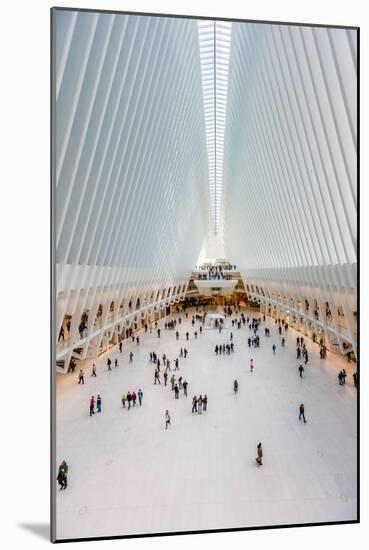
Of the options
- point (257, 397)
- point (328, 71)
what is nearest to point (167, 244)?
point (257, 397)

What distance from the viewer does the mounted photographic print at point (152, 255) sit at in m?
5.27

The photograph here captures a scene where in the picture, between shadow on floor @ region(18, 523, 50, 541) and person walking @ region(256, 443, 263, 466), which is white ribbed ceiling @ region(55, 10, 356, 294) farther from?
person walking @ region(256, 443, 263, 466)

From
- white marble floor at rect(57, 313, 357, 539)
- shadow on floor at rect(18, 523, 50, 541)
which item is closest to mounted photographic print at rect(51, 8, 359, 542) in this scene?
white marble floor at rect(57, 313, 357, 539)

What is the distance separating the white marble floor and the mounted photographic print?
1.4 inches

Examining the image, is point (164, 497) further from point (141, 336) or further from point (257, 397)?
point (141, 336)

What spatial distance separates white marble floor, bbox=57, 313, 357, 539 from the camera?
17.0 feet

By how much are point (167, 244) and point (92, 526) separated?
1719 centimetres

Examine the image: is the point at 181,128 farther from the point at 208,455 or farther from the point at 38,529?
the point at 38,529

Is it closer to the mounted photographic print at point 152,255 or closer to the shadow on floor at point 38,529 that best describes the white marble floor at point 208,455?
the mounted photographic print at point 152,255

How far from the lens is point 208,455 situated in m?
7.08

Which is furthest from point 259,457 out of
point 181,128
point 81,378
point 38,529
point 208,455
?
point 181,128

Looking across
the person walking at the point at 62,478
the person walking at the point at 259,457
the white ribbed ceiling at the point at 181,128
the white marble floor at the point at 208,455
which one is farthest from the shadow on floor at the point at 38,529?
the white ribbed ceiling at the point at 181,128

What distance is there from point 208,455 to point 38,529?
3.53 metres

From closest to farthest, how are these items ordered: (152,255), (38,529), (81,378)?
(38,529) → (81,378) → (152,255)
